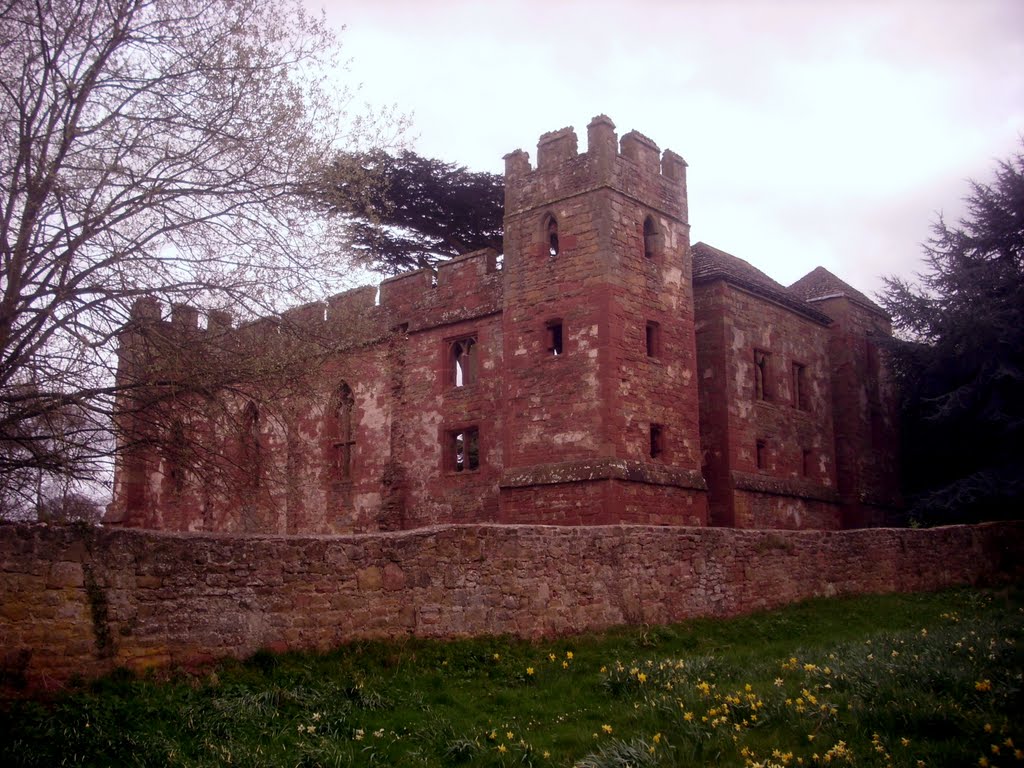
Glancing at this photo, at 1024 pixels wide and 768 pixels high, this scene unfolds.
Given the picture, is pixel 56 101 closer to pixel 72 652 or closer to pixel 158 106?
pixel 158 106

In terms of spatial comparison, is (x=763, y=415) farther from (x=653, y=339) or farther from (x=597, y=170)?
(x=597, y=170)

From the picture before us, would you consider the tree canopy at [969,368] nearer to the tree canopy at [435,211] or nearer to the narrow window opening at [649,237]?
the narrow window opening at [649,237]

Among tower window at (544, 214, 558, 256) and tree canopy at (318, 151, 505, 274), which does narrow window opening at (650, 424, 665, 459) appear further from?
tree canopy at (318, 151, 505, 274)

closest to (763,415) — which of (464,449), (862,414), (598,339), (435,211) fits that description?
(862,414)

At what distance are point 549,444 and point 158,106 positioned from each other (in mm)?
10716

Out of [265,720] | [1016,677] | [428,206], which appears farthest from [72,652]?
[428,206]

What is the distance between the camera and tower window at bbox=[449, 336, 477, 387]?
22.5 metres

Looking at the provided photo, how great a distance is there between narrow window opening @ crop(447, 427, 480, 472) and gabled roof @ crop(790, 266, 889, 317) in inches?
445

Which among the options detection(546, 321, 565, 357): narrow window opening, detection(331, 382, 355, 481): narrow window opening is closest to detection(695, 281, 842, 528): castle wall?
detection(546, 321, 565, 357): narrow window opening

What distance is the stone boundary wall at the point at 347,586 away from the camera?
9.22 metres

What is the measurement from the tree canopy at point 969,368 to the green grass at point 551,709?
13565mm

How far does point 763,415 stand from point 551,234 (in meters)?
6.86

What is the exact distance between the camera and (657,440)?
1984cm

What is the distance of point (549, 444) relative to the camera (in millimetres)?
19328
